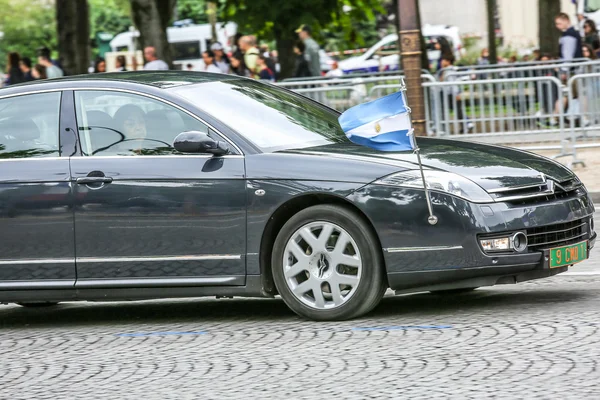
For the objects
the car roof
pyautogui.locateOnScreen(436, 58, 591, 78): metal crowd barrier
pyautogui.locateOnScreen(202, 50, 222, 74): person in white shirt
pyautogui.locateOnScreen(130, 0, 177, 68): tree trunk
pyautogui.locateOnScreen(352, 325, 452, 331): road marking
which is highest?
pyautogui.locateOnScreen(130, 0, 177, 68): tree trunk

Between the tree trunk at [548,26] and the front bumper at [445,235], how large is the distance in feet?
57.3

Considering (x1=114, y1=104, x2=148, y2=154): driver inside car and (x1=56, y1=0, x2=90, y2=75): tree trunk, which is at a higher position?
(x1=56, y1=0, x2=90, y2=75): tree trunk

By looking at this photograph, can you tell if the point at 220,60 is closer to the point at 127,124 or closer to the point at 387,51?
the point at 127,124

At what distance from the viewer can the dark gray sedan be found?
686 cm

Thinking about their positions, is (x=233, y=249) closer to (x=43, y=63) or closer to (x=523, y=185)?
(x=523, y=185)

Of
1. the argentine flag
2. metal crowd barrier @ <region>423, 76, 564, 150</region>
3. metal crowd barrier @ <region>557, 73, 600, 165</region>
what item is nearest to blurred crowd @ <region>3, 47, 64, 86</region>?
metal crowd barrier @ <region>423, 76, 564, 150</region>

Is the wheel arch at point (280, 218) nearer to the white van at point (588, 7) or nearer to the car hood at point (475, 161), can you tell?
the car hood at point (475, 161)

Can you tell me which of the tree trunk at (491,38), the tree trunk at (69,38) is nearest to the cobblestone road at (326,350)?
the tree trunk at (69,38)

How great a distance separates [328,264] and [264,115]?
1161mm

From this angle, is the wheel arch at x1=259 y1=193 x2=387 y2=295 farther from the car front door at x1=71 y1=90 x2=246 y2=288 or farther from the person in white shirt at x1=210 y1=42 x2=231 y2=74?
the person in white shirt at x1=210 y1=42 x2=231 y2=74

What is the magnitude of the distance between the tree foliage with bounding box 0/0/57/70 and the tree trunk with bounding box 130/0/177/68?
154 feet

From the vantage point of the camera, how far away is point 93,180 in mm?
7402

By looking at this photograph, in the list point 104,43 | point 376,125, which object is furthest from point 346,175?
point 104,43

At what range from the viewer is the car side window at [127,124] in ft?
24.5
